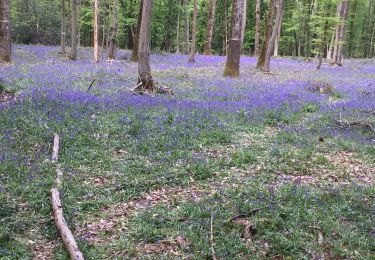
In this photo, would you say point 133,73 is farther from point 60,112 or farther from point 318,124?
point 318,124

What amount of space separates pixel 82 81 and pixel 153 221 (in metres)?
11.7

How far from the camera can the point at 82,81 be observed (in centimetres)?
1683

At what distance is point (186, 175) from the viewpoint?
8.13 metres

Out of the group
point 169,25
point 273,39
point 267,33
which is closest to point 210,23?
point 267,33

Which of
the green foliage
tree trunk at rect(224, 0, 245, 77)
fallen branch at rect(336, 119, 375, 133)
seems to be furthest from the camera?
the green foliage

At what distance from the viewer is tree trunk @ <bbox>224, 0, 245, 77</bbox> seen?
1997cm

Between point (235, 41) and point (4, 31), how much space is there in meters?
12.4

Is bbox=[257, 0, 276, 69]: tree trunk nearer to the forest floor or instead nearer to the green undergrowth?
the forest floor

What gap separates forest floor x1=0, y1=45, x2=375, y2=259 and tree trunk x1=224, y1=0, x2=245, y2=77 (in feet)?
21.8

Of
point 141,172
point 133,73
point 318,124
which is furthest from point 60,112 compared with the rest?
point 133,73

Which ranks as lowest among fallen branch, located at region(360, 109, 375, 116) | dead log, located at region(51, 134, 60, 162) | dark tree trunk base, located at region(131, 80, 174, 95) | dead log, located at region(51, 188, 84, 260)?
dead log, located at region(51, 188, 84, 260)

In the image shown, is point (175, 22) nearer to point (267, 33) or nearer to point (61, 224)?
point (267, 33)

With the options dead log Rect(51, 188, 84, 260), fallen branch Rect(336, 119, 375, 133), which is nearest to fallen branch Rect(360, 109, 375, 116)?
fallen branch Rect(336, 119, 375, 133)

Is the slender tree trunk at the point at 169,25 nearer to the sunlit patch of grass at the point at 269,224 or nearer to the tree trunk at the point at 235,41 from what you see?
the tree trunk at the point at 235,41
